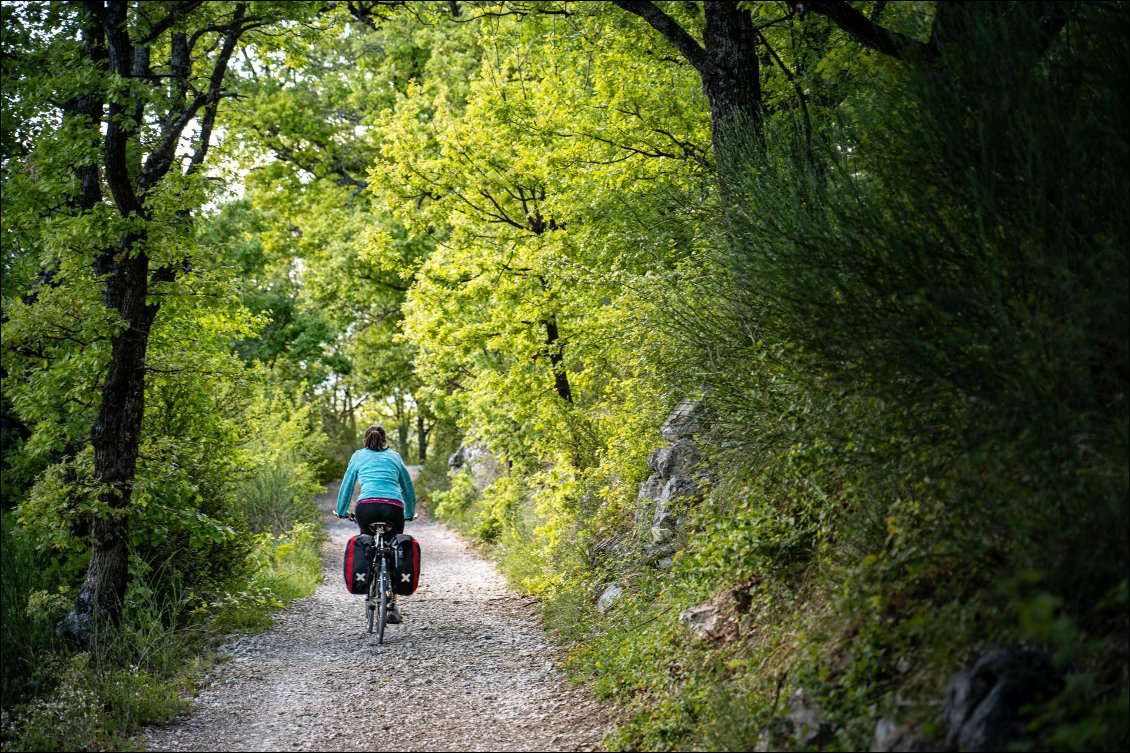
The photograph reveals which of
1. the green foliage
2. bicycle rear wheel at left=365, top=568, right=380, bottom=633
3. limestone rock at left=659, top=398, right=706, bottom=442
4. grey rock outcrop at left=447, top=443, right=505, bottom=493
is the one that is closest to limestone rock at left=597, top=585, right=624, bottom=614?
limestone rock at left=659, top=398, right=706, bottom=442

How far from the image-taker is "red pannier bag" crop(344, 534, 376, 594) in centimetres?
897

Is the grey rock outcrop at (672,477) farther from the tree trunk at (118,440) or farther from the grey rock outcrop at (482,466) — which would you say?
the grey rock outcrop at (482,466)

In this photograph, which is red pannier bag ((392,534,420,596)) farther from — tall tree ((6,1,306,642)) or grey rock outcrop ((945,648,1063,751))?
grey rock outcrop ((945,648,1063,751))

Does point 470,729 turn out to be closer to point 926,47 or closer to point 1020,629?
point 1020,629

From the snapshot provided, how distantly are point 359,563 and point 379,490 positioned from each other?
775 mm

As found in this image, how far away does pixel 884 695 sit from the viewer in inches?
165

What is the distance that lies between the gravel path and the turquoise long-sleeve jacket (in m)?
1.44

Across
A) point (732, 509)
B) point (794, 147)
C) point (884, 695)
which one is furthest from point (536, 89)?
point (884, 695)

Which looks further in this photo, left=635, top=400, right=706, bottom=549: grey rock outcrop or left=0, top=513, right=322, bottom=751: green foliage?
left=635, top=400, right=706, bottom=549: grey rock outcrop

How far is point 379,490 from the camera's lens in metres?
9.30

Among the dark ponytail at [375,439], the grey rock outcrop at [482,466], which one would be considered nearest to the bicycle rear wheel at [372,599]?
the dark ponytail at [375,439]

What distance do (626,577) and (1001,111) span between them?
17.8ft

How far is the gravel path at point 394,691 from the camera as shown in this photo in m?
6.00

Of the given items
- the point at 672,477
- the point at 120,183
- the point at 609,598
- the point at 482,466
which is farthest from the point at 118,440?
the point at 482,466
